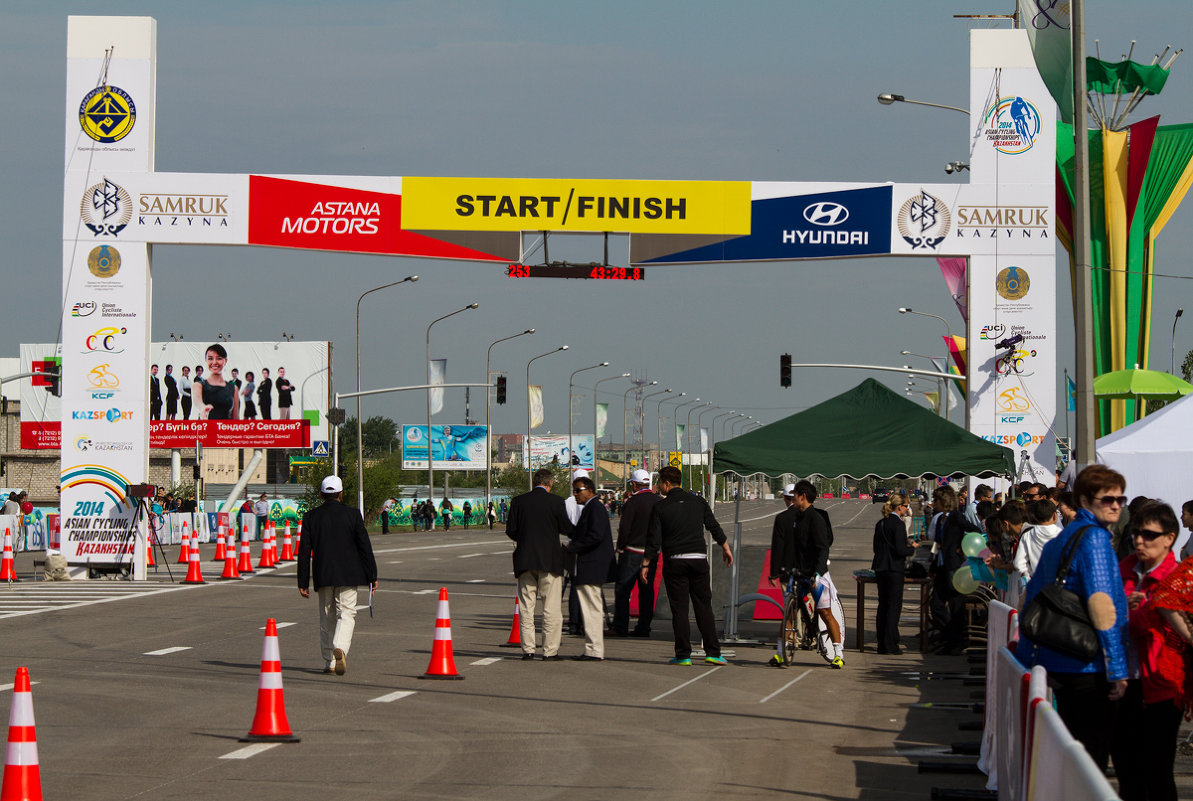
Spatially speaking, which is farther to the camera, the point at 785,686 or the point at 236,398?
the point at 236,398

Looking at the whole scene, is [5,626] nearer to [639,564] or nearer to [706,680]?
[639,564]

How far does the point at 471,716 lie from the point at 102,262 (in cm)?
1953

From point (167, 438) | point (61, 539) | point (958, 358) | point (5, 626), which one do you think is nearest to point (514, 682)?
point (5, 626)

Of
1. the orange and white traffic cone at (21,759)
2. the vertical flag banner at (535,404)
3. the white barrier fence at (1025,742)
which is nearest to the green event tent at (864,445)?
the white barrier fence at (1025,742)

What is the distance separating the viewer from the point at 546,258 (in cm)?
2791

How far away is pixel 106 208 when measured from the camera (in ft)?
92.7

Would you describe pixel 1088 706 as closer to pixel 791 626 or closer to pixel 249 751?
pixel 249 751

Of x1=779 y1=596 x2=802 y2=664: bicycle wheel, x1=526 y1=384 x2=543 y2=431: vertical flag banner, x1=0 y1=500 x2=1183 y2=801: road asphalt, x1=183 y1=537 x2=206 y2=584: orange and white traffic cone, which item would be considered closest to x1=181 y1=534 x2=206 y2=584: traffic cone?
x1=183 y1=537 x2=206 y2=584: orange and white traffic cone

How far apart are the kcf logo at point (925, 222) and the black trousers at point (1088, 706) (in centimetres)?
2124

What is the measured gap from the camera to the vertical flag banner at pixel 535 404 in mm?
96625

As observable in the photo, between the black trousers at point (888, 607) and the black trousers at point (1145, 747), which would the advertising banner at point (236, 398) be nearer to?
the black trousers at point (888, 607)

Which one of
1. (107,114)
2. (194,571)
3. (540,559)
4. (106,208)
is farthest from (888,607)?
(107,114)

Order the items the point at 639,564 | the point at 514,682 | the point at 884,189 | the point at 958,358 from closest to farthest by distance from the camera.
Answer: the point at 514,682, the point at 639,564, the point at 884,189, the point at 958,358

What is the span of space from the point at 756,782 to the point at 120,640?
1068 cm
